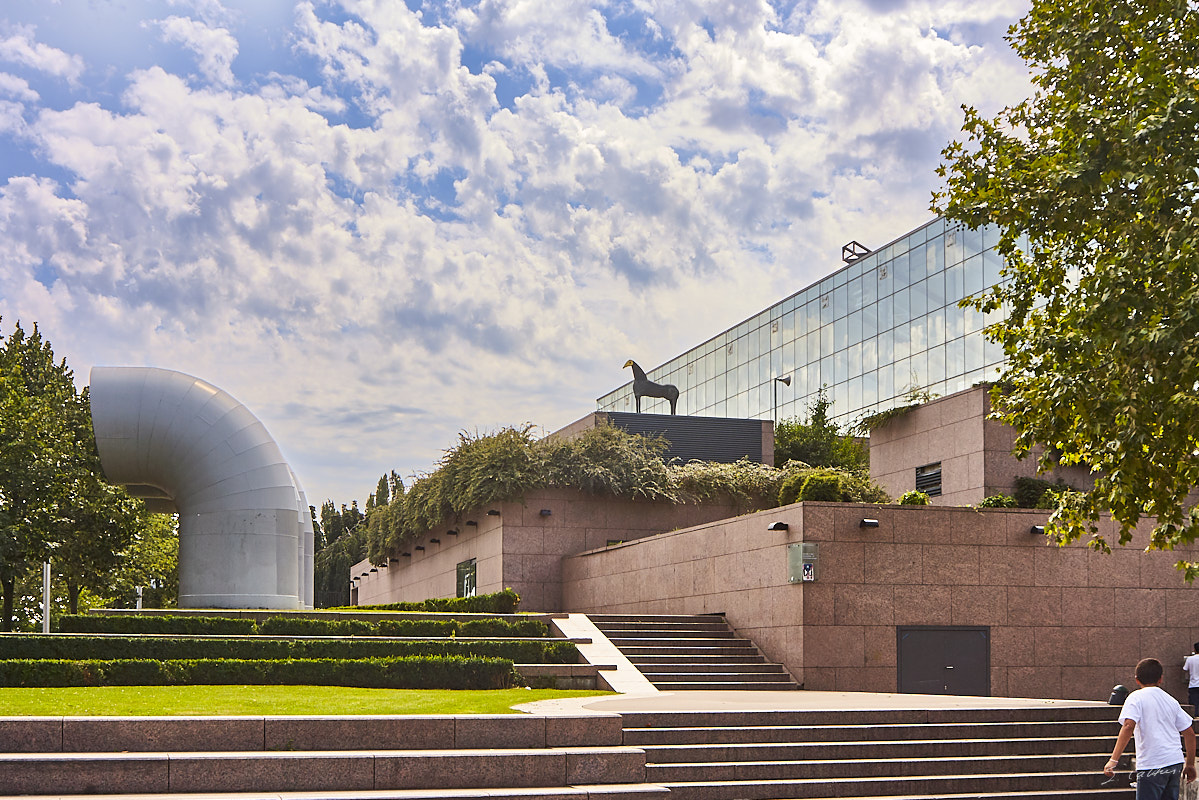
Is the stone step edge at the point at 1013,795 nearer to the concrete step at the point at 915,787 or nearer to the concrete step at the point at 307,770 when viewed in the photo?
the concrete step at the point at 915,787

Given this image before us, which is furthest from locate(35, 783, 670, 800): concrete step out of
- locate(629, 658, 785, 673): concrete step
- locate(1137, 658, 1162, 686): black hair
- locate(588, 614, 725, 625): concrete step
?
locate(588, 614, 725, 625): concrete step

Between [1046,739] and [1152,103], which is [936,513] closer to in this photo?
[1046,739]

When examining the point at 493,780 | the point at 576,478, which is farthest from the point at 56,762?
the point at 576,478

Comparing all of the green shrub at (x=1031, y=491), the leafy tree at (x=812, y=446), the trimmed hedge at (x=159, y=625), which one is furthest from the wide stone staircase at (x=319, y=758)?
the leafy tree at (x=812, y=446)

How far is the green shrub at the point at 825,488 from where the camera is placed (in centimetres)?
2170

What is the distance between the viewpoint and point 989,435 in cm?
2541

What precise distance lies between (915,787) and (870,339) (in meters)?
36.8

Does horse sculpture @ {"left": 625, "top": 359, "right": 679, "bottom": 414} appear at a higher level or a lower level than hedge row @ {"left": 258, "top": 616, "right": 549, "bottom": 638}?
higher

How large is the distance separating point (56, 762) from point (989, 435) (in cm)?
2063

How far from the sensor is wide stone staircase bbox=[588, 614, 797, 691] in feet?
63.2

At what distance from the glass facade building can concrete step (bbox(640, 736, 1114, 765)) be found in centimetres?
2485

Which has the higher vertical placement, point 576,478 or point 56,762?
point 576,478

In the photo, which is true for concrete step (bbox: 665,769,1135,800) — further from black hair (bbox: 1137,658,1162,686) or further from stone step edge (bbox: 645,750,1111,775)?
black hair (bbox: 1137,658,1162,686)

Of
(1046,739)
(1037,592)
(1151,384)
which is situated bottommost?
(1046,739)
